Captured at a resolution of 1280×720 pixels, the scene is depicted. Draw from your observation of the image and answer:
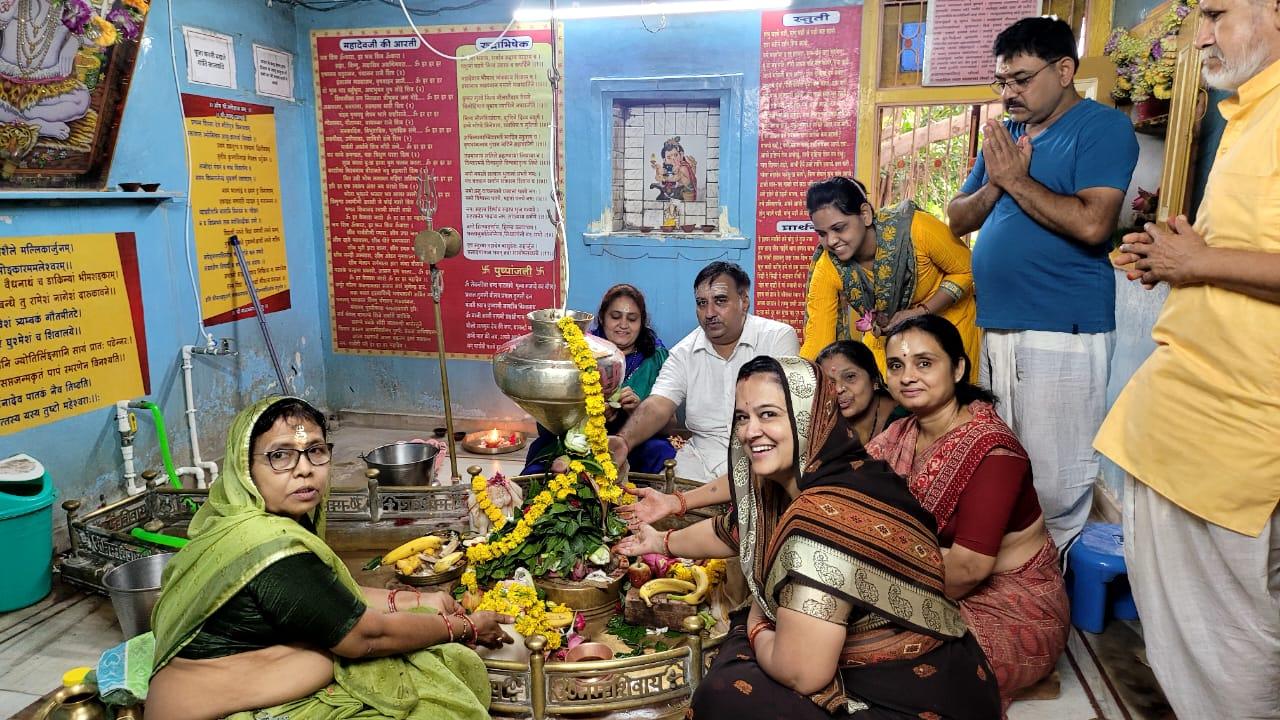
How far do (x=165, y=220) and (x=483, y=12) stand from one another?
2.61 metres

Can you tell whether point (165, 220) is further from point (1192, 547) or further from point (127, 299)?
point (1192, 547)

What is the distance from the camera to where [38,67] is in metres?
4.04

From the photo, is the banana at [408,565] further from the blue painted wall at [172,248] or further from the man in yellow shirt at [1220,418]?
the blue painted wall at [172,248]

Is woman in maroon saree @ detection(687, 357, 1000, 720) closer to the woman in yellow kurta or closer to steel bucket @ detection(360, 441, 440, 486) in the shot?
the woman in yellow kurta

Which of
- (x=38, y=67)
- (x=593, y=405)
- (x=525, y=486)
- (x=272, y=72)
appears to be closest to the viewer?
(x=593, y=405)

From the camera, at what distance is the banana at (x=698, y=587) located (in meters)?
2.80

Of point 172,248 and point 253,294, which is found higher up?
point 172,248

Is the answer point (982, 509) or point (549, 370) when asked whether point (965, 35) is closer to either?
point (982, 509)

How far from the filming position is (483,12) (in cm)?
604

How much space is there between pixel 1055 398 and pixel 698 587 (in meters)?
1.53

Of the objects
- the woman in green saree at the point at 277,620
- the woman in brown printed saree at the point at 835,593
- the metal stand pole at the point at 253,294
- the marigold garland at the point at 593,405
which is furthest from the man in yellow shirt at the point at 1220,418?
the metal stand pole at the point at 253,294

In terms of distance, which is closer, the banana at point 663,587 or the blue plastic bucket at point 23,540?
the banana at point 663,587

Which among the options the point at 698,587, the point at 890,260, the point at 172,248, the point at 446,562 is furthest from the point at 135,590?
the point at 890,260

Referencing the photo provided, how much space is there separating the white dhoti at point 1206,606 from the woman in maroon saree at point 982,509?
1.08ft
